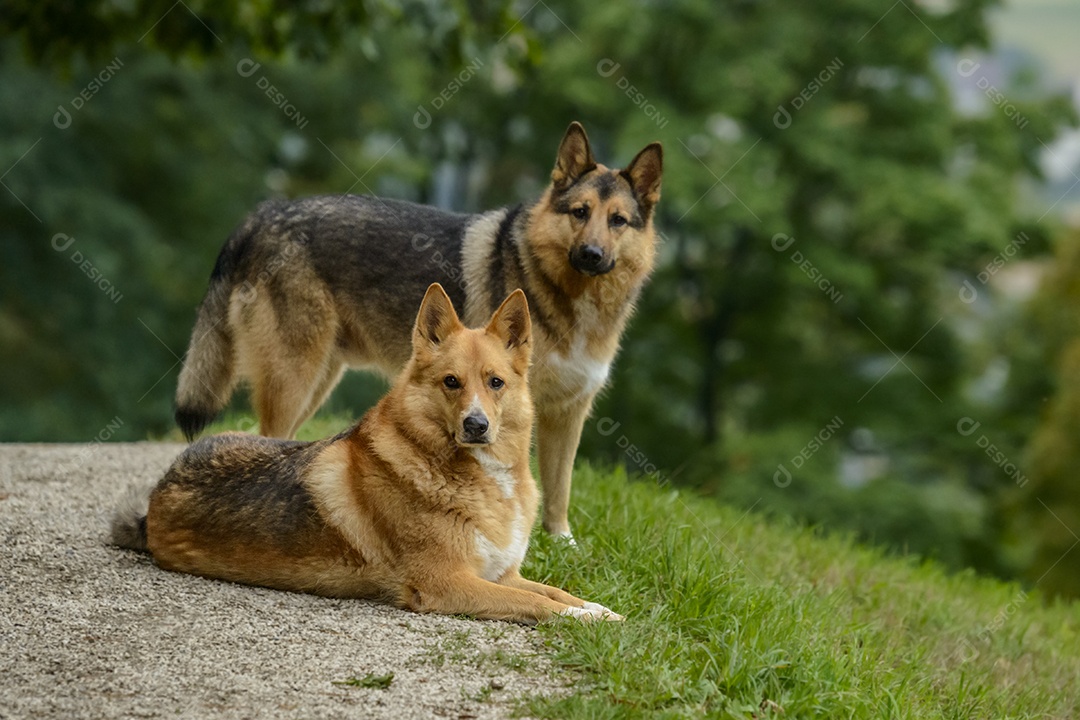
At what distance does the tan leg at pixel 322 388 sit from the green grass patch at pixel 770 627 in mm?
1788

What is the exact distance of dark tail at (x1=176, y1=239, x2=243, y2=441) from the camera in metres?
7.18

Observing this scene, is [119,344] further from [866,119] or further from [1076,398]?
[1076,398]

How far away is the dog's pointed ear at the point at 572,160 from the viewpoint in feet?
22.7

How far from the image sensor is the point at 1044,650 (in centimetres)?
836

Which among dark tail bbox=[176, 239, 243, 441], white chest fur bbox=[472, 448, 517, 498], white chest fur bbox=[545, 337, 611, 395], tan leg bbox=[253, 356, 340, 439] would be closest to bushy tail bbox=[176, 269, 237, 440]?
dark tail bbox=[176, 239, 243, 441]

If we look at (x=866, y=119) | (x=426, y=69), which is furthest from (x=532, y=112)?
(x=866, y=119)

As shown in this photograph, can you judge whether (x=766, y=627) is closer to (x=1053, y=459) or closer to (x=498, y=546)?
(x=498, y=546)

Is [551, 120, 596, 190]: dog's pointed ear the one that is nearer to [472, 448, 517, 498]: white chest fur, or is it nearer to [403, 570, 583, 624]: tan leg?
[472, 448, 517, 498]: white chest fur

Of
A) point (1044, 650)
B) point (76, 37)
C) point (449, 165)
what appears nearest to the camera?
point (1044, 650)

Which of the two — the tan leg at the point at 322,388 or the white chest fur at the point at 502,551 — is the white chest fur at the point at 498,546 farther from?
the tan leg at the point at 322,388

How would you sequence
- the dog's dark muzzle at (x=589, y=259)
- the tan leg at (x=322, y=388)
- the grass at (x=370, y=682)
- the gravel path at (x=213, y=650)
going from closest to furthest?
the gravel path at (x=213, y=650) < the grass at (x=370, y=682) < the dog's dark muzzle at (x=589, y=259) < the tan leg at (x=322, y=388)

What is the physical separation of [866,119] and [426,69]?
827 centimetres

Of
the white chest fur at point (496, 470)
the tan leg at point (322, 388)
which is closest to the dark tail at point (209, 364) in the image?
the tan leg at point (322, 388)

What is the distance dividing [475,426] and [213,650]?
144cm
